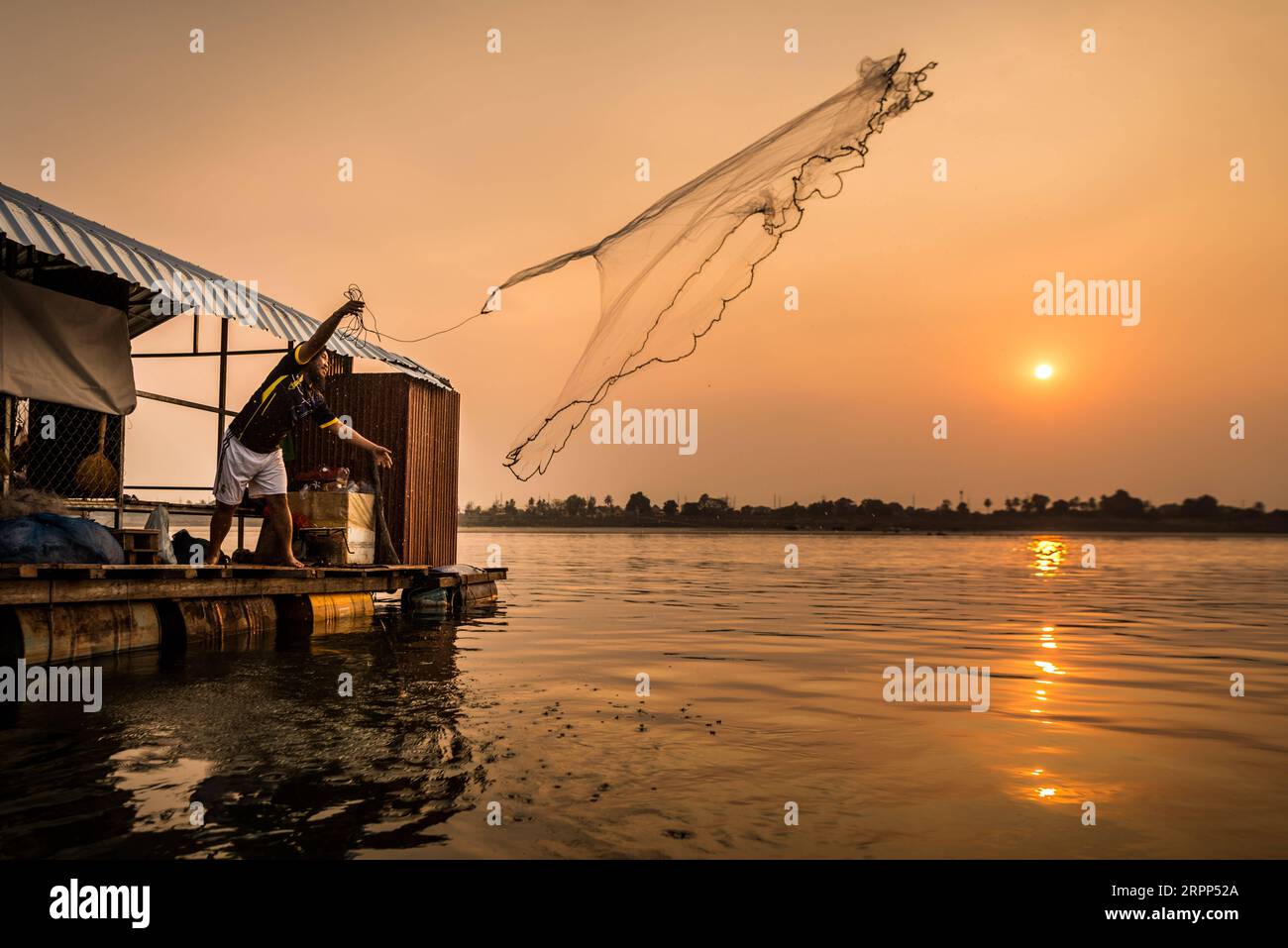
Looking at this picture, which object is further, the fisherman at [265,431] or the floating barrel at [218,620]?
the fisherman at [265,431]

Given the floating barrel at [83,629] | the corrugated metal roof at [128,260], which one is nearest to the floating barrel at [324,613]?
the floating barrel at [83,629]

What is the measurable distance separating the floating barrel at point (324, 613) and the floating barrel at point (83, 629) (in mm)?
2661

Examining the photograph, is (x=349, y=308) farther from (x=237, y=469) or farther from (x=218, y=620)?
(x=218, y=620)

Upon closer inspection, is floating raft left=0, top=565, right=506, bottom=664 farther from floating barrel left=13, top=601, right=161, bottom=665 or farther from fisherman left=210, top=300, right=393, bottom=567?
fisherman left=210, top=300, right=393, bottom=567

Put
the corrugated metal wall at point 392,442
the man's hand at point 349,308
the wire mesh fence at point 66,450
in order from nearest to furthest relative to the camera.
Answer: the man's hand at point 349,308, the wire mesh fence at point 66,450, the corrugated metal wall at point 392,442

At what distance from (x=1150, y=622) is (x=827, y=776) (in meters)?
16.2

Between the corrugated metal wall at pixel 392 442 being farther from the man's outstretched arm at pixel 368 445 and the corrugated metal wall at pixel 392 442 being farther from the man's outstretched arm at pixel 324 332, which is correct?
the man's outstretched arm at pixel 324 332

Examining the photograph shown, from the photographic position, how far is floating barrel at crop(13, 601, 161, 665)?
30.7 ft

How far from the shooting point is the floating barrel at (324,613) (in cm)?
1394

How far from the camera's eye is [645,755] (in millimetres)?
6812

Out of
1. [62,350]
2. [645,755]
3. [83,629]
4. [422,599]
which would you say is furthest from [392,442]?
[645,755]

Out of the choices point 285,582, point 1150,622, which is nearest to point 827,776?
point 285,582

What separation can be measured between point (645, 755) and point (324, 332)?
7194 millimetres
